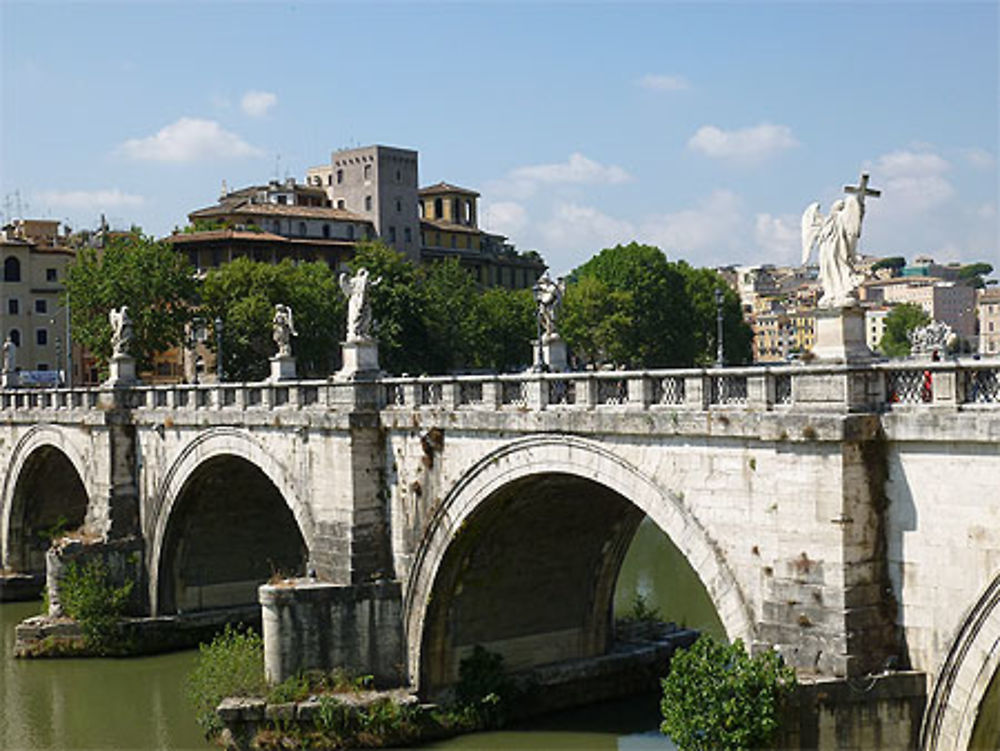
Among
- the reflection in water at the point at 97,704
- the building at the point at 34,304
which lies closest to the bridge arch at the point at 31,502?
the reflection in water at the point at 97,704

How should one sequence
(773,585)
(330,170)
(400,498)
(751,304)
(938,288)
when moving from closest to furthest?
(773,585) < (400,498) < (330,170) < (938,288) < (751,304)

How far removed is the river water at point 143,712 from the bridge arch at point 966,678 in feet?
28.6

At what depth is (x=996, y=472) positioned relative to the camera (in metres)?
13.3

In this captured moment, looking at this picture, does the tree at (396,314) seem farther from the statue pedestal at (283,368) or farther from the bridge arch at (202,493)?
the statue pedestal at (283,368)

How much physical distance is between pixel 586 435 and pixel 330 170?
77.7 meters

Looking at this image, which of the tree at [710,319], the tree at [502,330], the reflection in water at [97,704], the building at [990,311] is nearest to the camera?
the reflection in water at [97,704]

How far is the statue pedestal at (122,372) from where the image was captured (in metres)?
33.3

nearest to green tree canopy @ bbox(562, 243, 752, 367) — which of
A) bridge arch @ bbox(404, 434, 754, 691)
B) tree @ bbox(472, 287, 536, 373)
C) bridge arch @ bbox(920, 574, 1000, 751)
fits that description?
tree @ bbox(472, 287, 536, 373)

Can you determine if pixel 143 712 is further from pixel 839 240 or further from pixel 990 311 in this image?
pixel 990 311

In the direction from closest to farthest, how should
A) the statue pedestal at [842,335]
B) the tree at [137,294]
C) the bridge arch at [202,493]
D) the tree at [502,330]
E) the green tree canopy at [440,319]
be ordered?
1. the statue pedestal at [842,335]
2. the bridge arch at [202,493]
3. the tree at [137,294]
4. the green tree canopy at [440,319]
5. the tree at [502,330]

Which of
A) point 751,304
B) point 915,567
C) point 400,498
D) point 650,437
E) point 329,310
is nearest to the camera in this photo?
point 915,567

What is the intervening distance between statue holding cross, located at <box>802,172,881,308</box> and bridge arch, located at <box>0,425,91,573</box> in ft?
97.4

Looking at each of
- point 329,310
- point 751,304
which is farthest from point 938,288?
point 329,310

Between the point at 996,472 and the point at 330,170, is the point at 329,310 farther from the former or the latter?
the point at 996,472
